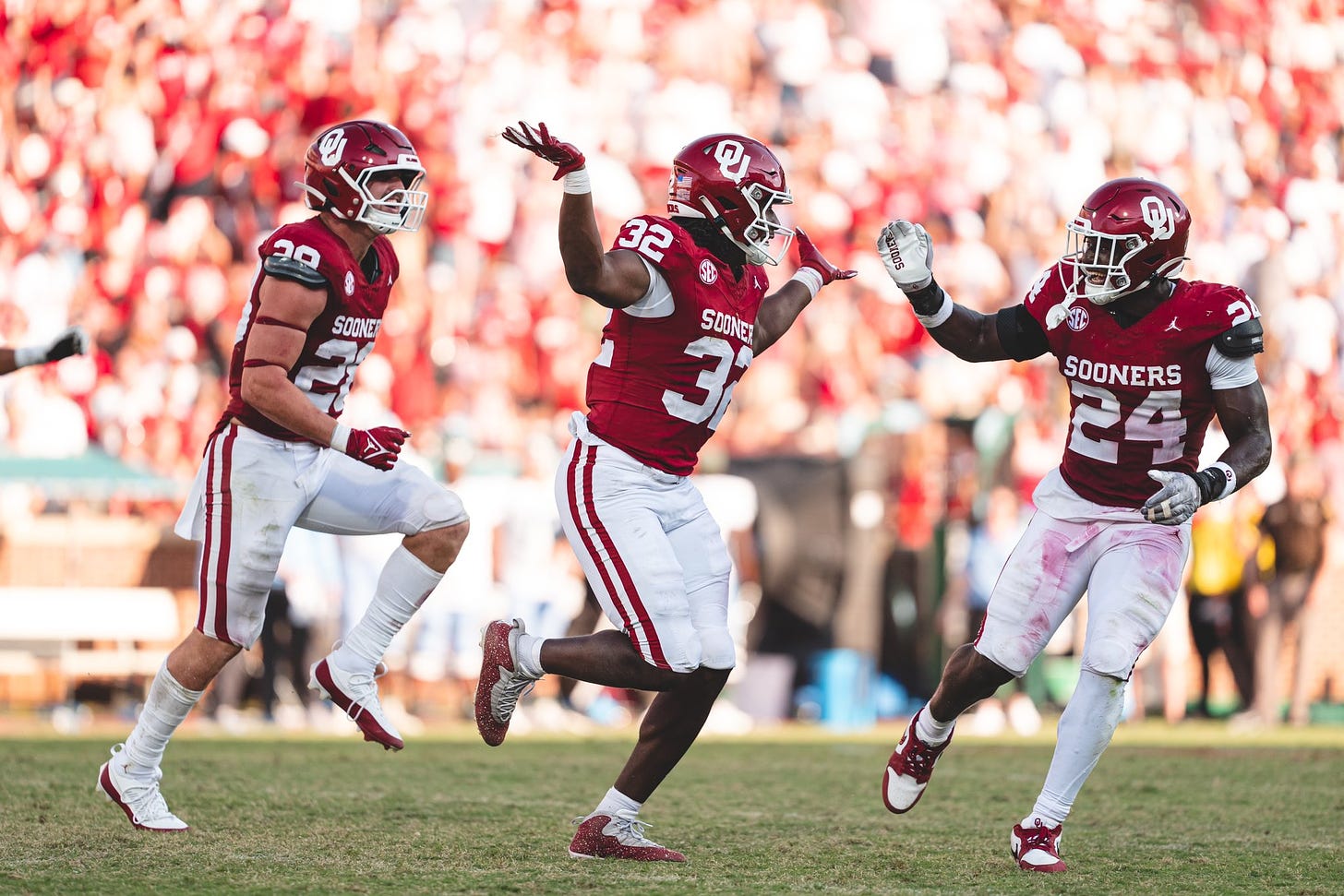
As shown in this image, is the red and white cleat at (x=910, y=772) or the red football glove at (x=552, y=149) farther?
the red and white cleat at (x=910, y=772)

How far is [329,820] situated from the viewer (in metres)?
5.55

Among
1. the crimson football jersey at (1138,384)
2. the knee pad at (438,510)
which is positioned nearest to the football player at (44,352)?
the knee pad at (438,510)

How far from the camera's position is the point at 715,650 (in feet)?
15.8

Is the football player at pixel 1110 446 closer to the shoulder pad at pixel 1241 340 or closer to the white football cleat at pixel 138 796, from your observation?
the shoulder pad at pixel 1241 340

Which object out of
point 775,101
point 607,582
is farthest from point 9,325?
point 607,582

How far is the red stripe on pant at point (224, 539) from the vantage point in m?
5.22

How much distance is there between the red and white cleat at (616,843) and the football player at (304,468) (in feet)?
2.41

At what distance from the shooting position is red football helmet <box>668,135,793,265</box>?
196 inches

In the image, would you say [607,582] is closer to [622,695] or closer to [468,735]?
[468,735]

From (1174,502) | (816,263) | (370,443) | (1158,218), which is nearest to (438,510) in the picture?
(370,443)

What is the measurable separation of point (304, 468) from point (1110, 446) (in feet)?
8.11

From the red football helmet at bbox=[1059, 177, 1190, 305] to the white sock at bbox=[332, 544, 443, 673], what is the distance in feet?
Result: 7.42

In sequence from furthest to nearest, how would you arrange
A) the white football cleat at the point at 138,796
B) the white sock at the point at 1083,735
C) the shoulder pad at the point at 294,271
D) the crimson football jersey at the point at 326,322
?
the white football cleat at the point at 138,796 < the crimson football jersey at the point at 326,322 < the shoulder pad at the point at 294,271 < the white sock at the point at 1083,735

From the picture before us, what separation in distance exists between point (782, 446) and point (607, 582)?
25.7 feet
